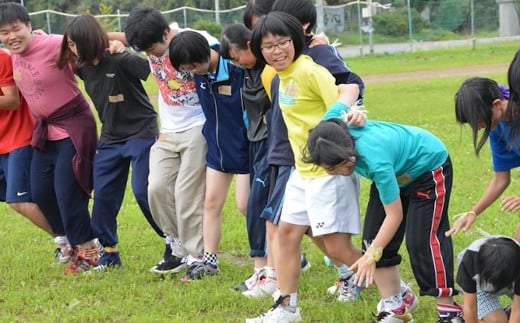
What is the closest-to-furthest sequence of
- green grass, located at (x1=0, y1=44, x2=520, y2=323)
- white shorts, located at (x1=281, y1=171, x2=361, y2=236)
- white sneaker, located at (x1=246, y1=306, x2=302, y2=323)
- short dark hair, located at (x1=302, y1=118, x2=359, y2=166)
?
short dark hair, located at (x1=302, y1=118, x2=359, y2=166)
white shorts, located at (x1=281, y1=171, x2=361, y2=236)
white sneaker, located at (x1=246, y1=306, x2=302, y2=323)
green grass, located at (x1=0, y1=44, x2=520, y2=323)

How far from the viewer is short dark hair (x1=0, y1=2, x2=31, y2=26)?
6.22 m

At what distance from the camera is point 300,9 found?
5.18 meters

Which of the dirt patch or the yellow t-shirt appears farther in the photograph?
the dirt patch

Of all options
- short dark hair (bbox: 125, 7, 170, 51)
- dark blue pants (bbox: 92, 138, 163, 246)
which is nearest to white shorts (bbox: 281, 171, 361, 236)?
short dark hair (bbox: 125, 7, 170, 51)

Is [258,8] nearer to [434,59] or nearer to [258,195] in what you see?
[258,195]

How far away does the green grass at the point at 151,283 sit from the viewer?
533 centimetres

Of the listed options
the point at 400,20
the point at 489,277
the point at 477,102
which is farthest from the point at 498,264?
the point at 400,20

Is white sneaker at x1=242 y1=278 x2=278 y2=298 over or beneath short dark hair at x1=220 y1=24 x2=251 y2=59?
beneath

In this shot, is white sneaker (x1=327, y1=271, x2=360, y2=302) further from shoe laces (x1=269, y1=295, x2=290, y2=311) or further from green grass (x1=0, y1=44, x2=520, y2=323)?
shoe laces (x1=269, y1=295, x2=290, y2=311)

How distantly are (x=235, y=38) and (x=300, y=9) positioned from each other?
0.46 meters

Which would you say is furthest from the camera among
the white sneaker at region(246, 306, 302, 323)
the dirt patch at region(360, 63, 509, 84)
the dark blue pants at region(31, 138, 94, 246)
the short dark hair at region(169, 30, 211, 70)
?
the dirt patch at region(360, 63, 509, 84)

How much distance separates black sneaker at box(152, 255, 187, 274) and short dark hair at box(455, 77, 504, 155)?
8.41 ft

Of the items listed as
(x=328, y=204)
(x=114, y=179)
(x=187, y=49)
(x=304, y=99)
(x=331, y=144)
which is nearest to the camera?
(x=331, y=144)

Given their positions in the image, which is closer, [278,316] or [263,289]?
[278,316]
